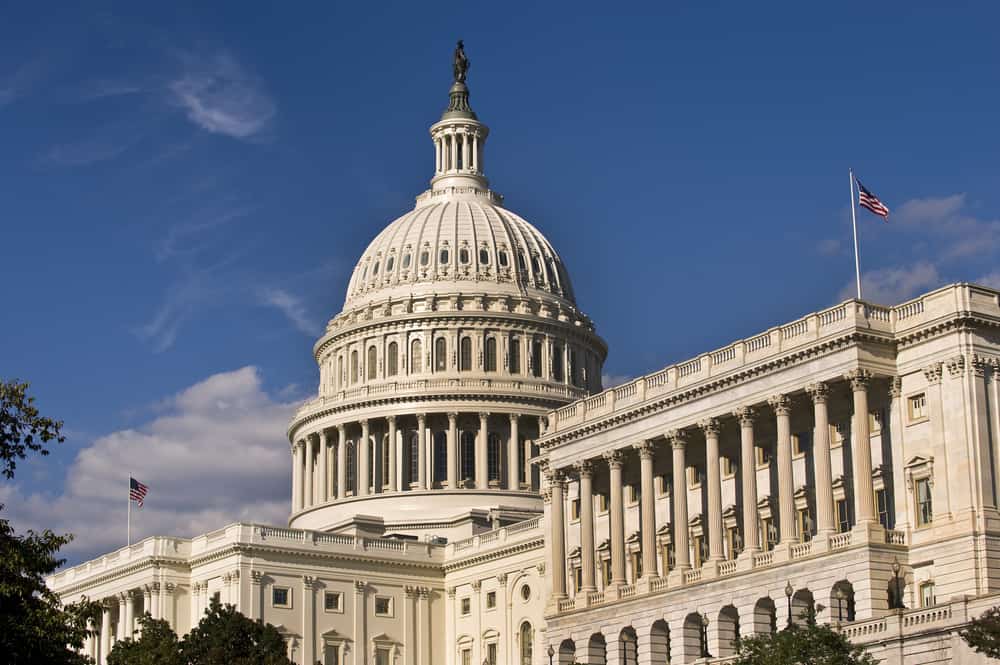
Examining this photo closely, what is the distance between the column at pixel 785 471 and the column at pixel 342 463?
7316cm

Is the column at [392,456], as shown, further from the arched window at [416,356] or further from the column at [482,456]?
the column at [482,456]

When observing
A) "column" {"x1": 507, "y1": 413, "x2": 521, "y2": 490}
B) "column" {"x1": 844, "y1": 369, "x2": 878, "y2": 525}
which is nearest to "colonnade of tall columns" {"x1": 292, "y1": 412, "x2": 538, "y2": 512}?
"column" {"x1": 507, "y1": 413, "x2": 521, "y2": 490}

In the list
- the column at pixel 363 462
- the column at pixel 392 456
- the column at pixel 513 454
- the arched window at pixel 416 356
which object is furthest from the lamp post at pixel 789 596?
the arched window at pixel 416 356

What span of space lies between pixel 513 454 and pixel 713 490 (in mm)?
61812

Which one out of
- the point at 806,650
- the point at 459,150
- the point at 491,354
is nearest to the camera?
the point at 806,650

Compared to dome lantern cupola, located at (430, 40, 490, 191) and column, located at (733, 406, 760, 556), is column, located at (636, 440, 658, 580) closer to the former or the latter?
column, located at (733, 406, 760, 556)

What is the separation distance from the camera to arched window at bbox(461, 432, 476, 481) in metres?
169

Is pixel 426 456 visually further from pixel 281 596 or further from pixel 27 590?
pixel 27 590

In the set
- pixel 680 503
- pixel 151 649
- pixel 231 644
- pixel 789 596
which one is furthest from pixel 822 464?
pixel 151 649

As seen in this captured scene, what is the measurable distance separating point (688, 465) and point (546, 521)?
1414cm

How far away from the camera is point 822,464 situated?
99562mm

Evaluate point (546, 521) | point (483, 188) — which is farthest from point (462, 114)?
point (546, 521)

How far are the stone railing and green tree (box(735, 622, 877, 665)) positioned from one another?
836 inches

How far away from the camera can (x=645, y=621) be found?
109938 mm
